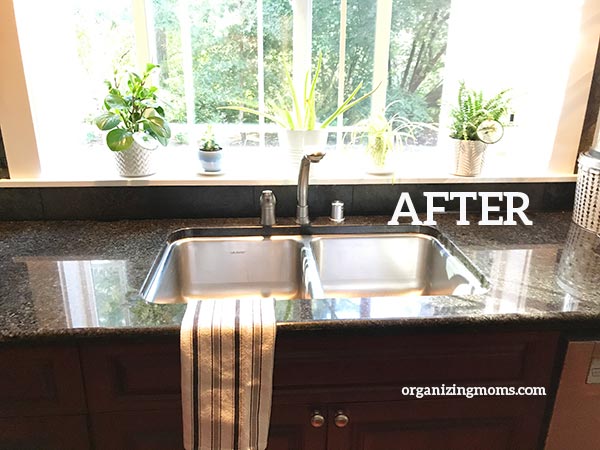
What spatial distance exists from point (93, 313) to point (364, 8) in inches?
51.7

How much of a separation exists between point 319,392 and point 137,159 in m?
0.95

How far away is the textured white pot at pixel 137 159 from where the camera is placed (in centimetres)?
147

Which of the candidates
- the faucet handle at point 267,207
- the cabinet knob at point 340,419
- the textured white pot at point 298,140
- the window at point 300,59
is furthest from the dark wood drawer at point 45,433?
the textured white pot at point 298,140

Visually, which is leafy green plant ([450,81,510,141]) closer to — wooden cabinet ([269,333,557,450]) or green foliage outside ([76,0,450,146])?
green foliage outside ([76,0,450,146])

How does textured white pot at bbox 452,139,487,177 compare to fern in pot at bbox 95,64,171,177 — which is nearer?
fern in pot at bbox 95,64,171,177

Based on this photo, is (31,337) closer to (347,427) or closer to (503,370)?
(347,427)

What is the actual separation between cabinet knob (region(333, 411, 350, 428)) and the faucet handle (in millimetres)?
658

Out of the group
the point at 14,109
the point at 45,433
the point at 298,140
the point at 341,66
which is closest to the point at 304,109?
the point at 298,140

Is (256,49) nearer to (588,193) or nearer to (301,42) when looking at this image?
(301,42)

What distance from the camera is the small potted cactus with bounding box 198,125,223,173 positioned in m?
1.54

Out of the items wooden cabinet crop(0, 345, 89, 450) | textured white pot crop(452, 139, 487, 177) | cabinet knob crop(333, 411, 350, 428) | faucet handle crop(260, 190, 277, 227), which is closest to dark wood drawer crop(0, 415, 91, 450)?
wooden cabinet crop(0, 345, 89, 450)

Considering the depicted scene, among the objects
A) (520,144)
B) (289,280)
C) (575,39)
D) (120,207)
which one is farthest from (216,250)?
(575,39)

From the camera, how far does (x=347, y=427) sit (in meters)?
1.06

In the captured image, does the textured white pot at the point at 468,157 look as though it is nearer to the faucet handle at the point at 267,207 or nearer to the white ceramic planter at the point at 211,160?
the faucet handle at the point at 267,207
